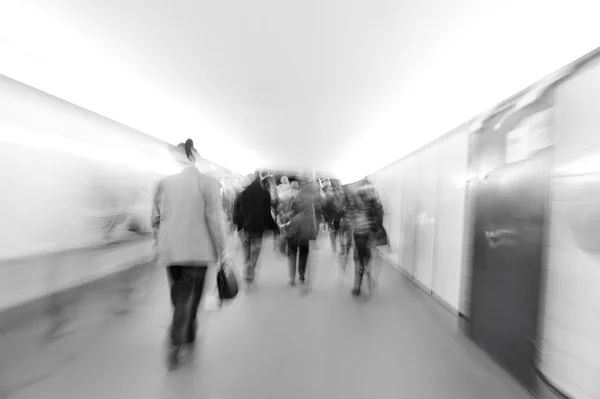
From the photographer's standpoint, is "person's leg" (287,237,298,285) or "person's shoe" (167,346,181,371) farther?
"person's leg" (287,237,298,285)

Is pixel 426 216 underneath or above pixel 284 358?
above

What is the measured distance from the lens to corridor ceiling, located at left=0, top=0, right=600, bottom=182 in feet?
7.47

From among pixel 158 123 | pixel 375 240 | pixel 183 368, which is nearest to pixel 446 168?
pixel 375 240

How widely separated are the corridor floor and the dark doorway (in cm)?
28

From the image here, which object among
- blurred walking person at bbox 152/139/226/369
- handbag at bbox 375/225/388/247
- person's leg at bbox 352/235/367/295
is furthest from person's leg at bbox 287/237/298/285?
blurred walking person at bbox 152/139/226/369

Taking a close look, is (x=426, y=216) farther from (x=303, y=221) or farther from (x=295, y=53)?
(x=295, y=53)

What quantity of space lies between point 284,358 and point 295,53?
2974 millimetres

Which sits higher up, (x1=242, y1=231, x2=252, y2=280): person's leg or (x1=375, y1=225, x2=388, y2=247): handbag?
(x1=375, y1=225, x2=388, y2=247): handbag

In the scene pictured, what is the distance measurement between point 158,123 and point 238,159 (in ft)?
20.1

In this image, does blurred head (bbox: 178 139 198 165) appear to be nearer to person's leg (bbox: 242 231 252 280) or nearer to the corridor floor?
the corridor floor

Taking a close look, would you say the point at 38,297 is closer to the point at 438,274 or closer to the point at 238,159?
the point at 438,274

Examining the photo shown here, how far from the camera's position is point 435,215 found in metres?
4.76

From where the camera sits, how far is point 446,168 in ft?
14.4

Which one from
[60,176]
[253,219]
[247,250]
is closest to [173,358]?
[247,250]
